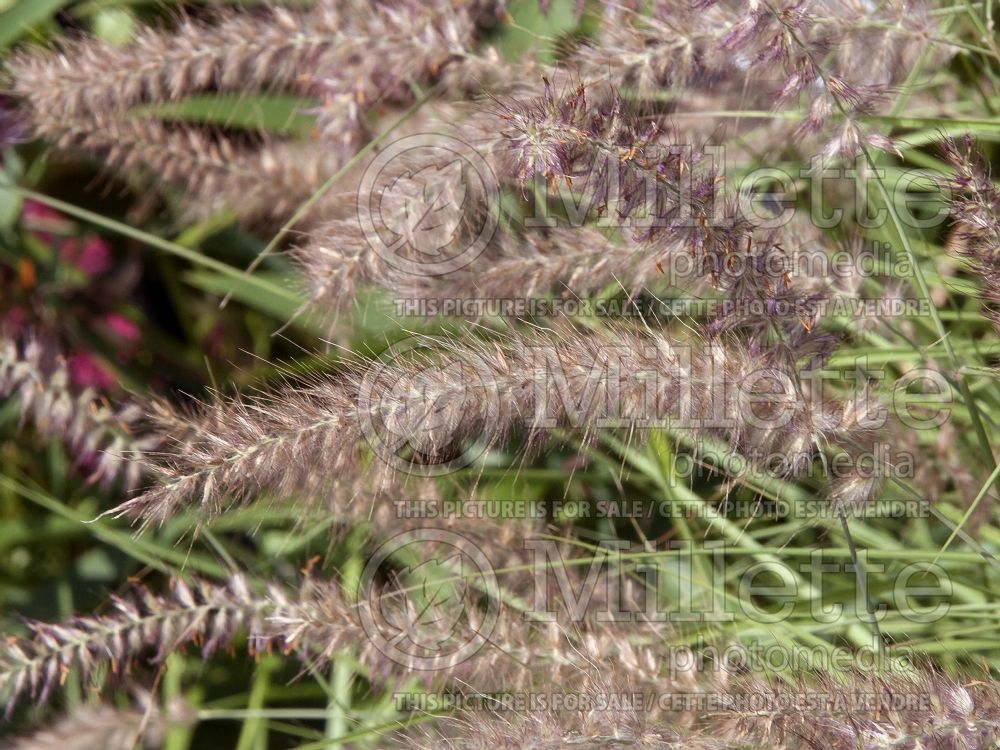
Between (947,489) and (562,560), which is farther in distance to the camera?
(947,489)

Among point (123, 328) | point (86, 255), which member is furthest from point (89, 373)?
point (86, 255)

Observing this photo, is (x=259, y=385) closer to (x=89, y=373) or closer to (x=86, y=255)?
(x=89, y=373)

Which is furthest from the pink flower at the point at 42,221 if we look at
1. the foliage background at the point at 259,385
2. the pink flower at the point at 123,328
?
the pink flower at the point at 123,328

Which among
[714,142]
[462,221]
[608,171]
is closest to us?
[608,171]

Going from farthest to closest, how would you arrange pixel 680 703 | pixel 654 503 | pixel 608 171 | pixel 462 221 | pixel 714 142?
pixel 654 503 < pixel 714 142 < pixel 462 221 < pixel 680 703 < pixel 608 171

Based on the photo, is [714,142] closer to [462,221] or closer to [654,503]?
[462,221]

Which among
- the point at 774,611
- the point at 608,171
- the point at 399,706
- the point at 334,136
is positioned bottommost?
the point at 399,706

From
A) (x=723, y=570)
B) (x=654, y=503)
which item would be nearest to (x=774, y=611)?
(x=723, y=570)
